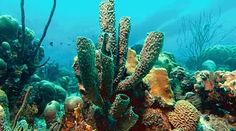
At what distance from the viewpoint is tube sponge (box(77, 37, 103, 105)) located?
2.95 metres

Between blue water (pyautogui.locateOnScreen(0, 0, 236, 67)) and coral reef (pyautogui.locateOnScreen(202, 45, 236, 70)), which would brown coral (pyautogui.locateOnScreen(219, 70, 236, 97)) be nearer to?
coral reef (pyautogui.locateOnScreen(202, 45, 236, 70))

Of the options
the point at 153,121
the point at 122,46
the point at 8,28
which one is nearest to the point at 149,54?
the point at 122,46

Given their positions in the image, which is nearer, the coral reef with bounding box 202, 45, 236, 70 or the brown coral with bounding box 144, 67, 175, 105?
the brown coral with bounding box 144, 67, 175, 105

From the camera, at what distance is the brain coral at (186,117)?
353 centimetres

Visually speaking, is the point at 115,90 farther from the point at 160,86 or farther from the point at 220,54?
the point at 220,54

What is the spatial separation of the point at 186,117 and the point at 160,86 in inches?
22.2

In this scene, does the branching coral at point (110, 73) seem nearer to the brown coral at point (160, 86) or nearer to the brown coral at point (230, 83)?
the brown coral at point (160, 86)

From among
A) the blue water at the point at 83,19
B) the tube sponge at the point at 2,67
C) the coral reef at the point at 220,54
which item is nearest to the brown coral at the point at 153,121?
the tube sponge at the point at 2,67

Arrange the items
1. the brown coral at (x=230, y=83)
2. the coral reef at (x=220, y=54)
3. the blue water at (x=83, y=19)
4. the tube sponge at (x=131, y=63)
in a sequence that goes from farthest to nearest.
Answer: the blue water at (x=83, y=19), the coral reef at (x=220, y=54), the brown coral at (x=230, y=83), the tube sponge at (x=131, y=63)

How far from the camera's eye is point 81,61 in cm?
297

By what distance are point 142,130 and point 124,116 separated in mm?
595

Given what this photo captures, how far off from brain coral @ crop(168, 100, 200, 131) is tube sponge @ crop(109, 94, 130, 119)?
81 cm

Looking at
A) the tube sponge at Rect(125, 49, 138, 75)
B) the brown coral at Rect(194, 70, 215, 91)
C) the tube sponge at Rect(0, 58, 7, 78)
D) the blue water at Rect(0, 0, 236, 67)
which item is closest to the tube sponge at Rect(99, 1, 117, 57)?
the tube sponge at Rect(125, 49, 138, 75)

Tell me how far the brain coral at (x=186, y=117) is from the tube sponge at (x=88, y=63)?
113 cm
